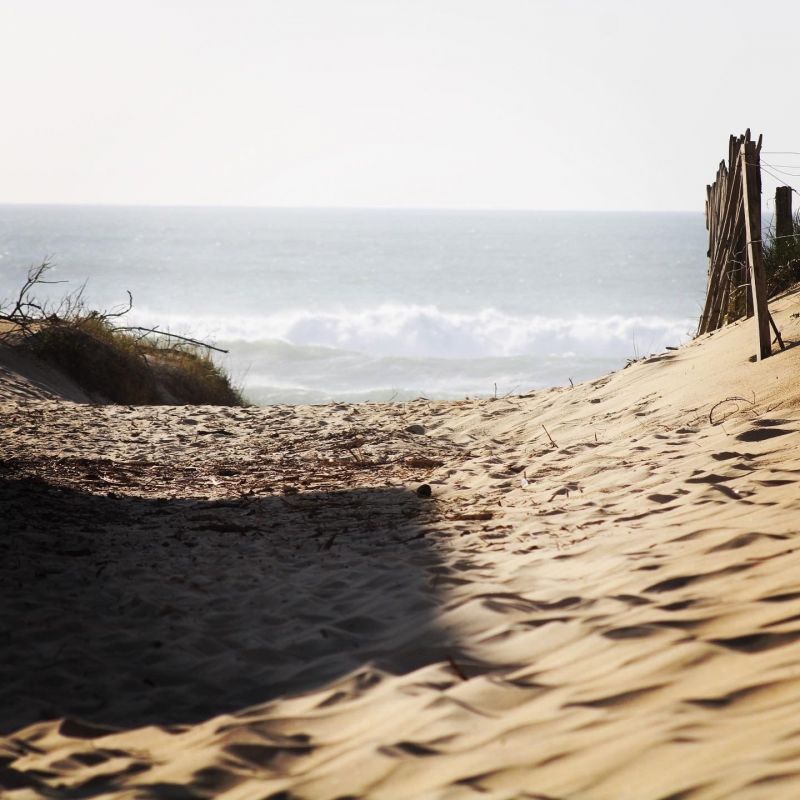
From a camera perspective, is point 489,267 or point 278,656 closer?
point 278,656

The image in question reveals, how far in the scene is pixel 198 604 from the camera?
165 inches

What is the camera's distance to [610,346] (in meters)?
36.6

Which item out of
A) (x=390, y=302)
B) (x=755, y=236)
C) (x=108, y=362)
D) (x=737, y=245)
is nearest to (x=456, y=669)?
(x=755, y=236)

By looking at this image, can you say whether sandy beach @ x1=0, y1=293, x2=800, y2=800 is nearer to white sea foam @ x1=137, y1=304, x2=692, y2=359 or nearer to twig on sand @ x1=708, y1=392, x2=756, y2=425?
twig on sand @ x1=708, y1=392, x2=756, y2=425

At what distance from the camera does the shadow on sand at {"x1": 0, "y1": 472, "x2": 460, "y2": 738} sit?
329 cm

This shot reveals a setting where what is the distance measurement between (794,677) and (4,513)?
453 cm

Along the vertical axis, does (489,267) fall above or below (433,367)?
above

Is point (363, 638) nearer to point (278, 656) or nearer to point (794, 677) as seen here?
point (278, 656)

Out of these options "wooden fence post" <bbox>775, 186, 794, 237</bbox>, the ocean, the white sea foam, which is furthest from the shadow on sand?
the white sea foam

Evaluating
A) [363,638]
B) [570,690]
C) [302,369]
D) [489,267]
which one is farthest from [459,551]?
[489,267]

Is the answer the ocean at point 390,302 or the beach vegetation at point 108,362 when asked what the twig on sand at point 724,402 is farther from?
the beach vegetation at point 108,362

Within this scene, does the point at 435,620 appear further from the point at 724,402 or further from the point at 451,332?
the point at 451,332

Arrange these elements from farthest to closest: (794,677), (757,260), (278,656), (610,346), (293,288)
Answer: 1. (293,288)
2. (610,346)
3. (757,260)
4. (278,656)
5. (794,677)

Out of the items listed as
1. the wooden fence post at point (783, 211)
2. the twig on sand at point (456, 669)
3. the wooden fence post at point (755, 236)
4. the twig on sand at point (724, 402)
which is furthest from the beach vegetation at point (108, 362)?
the twig on sand at point (456, 669)
